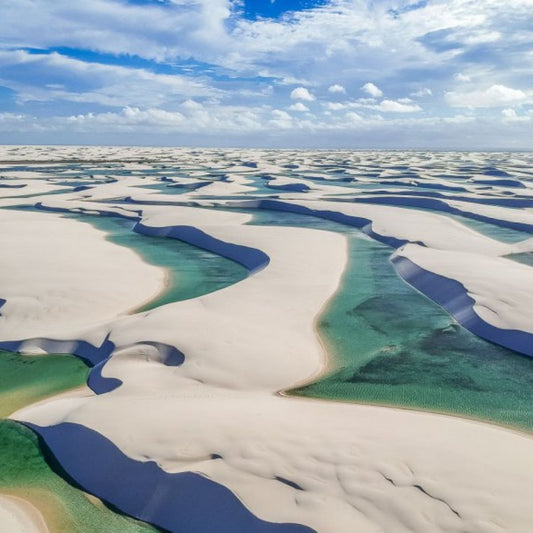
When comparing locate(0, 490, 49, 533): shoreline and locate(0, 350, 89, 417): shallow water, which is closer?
locate(0, 490, 49, 533): shoreline

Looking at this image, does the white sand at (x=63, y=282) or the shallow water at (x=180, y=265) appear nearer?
the white sand at (x=63, y=282)

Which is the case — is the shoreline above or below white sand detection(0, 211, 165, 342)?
below

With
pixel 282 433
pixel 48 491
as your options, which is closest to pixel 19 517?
pixel 48 491

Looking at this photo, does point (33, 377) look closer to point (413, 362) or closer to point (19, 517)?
point (19, 517)

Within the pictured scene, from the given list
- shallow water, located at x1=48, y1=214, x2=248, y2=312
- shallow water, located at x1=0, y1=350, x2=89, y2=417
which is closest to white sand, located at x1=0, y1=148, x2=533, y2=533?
shallow water, located at x1=0, y1=350, x2=89, y2=417

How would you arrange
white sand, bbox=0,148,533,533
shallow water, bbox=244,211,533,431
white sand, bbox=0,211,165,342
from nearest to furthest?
1. white sand, bbox=0,148,533,533
2. shallow water, bbox=244,211,533,431
3. white sand, bbox=0,211,165,342

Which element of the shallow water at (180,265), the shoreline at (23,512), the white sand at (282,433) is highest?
the white sand at (282,433)

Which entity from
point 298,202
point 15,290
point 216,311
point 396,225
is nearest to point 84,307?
point 15,290

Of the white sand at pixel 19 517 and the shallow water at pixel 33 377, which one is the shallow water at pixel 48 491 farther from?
the shallow water at pixel 33 377

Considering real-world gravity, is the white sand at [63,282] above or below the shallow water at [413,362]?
above

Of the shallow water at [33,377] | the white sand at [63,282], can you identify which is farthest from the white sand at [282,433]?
the shallow water at [33,377]

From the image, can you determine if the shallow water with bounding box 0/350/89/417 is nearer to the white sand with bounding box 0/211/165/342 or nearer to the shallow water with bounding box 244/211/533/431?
the white sand with bounding box 0/211/165/342
